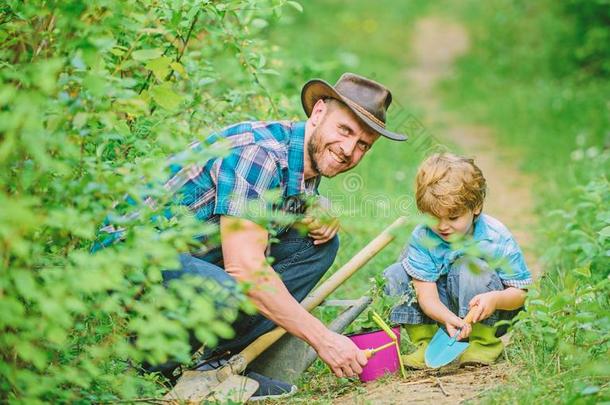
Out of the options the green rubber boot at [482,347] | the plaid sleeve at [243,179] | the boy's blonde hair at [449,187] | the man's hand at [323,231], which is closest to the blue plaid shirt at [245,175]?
the plaid sleeve at [243,179]

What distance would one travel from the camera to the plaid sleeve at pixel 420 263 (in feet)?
11.5

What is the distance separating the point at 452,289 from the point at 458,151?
4442mm

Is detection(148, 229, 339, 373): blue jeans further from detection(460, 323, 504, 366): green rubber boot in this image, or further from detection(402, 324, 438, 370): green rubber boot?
detection(460, 323, 504, 366): green rubber boot

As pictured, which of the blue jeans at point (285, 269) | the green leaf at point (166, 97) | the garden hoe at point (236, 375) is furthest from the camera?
the blue jeans at point (285, 269)

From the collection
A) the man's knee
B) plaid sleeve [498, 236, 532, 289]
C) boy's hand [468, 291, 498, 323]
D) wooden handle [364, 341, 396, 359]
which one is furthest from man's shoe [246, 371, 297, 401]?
plaid sleeve [498, 236, 532, 289]

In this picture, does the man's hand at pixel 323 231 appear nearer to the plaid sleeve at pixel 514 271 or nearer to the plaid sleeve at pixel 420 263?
the plaid sleeve at pixel 420 263

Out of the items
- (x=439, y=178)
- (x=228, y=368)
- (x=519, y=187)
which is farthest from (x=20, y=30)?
(x=519, y=187)

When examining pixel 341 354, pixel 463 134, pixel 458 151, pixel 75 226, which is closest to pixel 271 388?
pixel 341 354

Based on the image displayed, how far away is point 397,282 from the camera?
3.58m

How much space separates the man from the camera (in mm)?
Answer: 3057

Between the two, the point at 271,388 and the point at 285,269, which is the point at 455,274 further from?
the point at 271,388

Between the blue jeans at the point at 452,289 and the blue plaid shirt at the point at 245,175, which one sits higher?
the blue plaid shirt at the point at 245,175

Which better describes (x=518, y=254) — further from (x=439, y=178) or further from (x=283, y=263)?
(x=283, y=263)

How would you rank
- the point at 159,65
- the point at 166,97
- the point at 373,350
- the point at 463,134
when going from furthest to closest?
1. the point at 463,134
2. the point at 373,350
3. the point at 159,65
4. the point at 166,97
